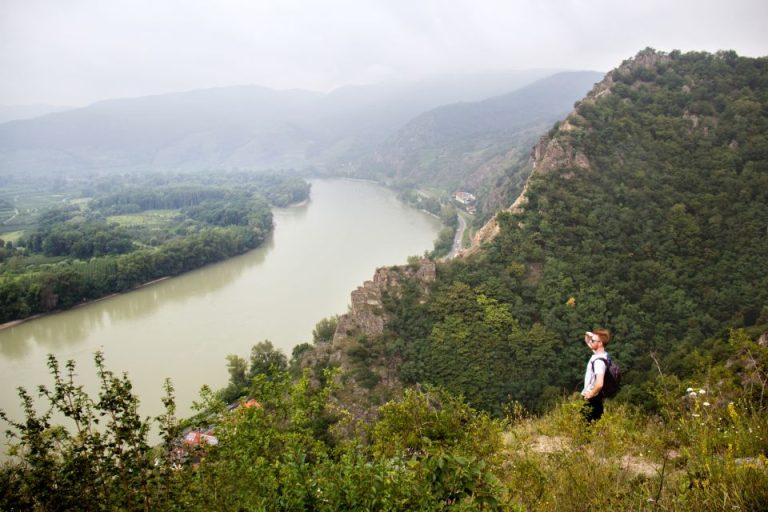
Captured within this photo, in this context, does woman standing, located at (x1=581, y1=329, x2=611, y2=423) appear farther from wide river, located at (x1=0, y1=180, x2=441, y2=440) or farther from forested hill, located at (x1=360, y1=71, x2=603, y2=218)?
forested hill, located at (x1=360, y1=71, x2=603, y2=218)

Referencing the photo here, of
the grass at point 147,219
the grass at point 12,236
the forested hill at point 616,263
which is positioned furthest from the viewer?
the grass at point 147,219

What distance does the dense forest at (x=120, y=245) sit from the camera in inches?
1162

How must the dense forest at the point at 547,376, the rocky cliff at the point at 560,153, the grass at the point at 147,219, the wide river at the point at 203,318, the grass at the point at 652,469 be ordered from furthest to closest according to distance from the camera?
1. the grass at the point at 147,219
2. the rocky cliff at the point at 560,153
3. the wide river at the point at 203,318
4. the dense forest at the point at 547,376
5. the grass at the point at 652,469

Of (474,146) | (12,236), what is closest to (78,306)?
(12,236)

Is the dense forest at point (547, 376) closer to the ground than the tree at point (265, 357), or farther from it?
farther from it

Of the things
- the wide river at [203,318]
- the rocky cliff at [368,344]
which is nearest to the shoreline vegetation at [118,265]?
the wide river at [203,318]

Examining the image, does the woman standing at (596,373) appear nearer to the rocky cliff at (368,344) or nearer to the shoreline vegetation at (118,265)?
the rocky cliff at (368,344)

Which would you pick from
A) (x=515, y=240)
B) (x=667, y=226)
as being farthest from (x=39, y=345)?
(x=667, y=226)

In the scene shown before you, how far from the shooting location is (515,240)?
21.2 metres

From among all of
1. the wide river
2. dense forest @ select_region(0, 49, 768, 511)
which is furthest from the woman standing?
the wide river

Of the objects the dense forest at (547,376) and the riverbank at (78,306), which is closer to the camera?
the dense forest at (547,376)

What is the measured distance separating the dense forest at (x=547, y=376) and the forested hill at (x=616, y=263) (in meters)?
0.09

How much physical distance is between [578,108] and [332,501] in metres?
27.5

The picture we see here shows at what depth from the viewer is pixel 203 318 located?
27594mm
